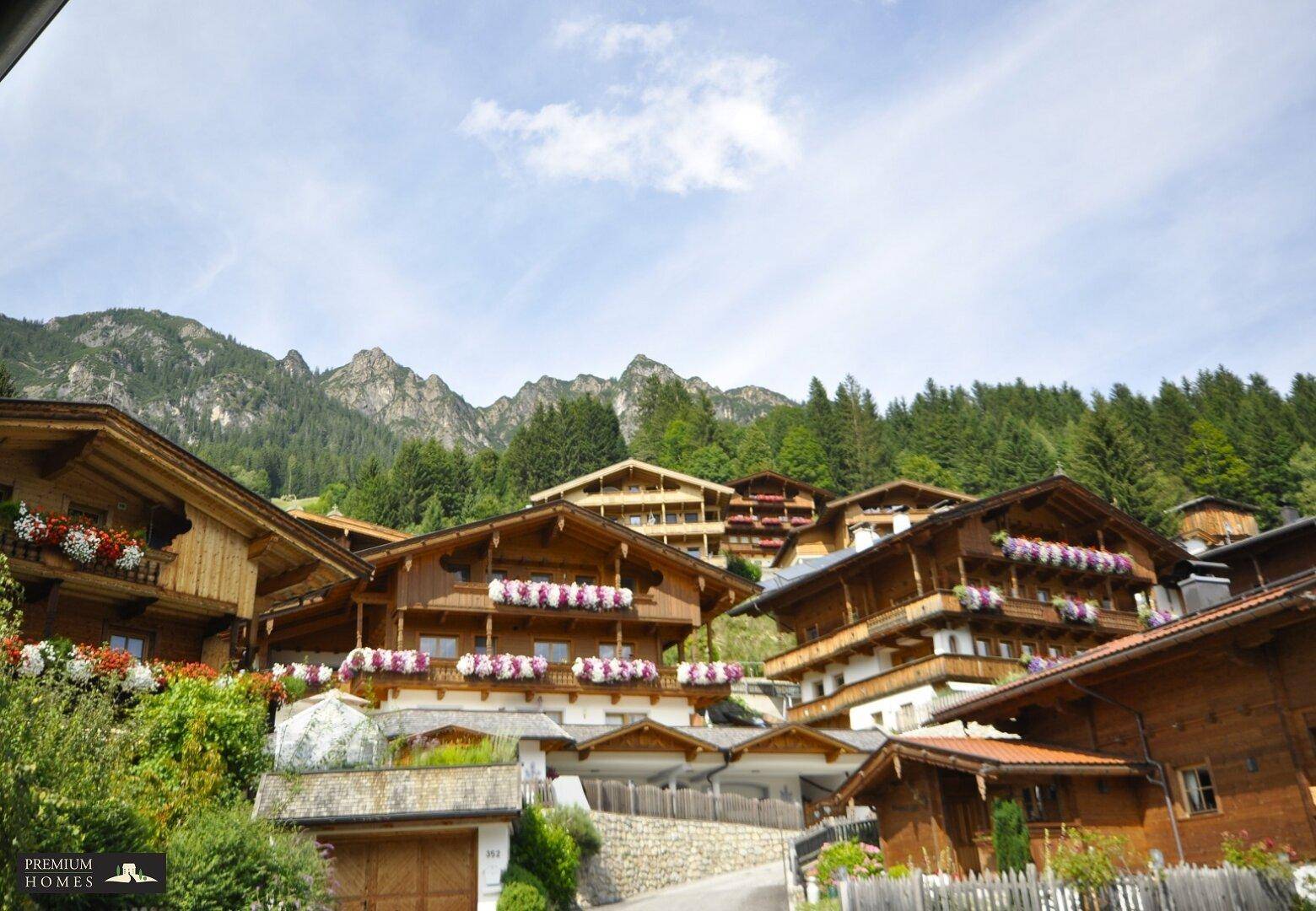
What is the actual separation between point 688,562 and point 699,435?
62.8 m

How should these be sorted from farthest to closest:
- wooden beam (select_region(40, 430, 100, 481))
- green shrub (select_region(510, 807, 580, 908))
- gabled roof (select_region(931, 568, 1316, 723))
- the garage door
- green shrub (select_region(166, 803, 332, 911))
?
green shrub (select_region(510, 807, 580, 908)) → wooden beam (select_region(40, 430, 100, 481)) → the garage door → gabled roof (select_region(931, 568, 1316, 723)) → green shrub (select_region(166, 803, 332, 911))

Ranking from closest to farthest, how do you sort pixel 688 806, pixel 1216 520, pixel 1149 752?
pixel 1149 752 < pixel 688 806 < pixel 1216 520

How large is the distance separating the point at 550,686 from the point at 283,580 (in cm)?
1173

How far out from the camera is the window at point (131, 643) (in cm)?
2108

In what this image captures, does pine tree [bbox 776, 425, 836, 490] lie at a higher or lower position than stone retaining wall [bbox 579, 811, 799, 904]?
higher

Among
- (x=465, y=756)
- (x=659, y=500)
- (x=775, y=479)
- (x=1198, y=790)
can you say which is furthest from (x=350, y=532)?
(x=775, y=479)

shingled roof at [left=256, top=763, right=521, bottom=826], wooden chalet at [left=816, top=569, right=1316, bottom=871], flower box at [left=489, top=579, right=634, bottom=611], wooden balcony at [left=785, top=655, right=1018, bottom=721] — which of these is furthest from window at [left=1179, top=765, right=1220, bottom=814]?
flower box at [left=489, top=579, right=634, bottom=611]

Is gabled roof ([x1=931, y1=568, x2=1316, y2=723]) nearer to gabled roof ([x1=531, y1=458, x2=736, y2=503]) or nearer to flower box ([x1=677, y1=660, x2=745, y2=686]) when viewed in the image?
flower box ([x1=677, y1=660, x2=745, y2=686])

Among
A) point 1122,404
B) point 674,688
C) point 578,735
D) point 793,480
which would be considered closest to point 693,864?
point 578,735

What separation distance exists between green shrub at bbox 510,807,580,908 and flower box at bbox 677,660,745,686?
13.6 m

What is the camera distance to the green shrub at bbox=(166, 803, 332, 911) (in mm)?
13391

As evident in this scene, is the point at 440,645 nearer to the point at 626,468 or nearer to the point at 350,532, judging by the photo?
the point at 350,532

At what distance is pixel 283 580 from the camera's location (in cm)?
2383
